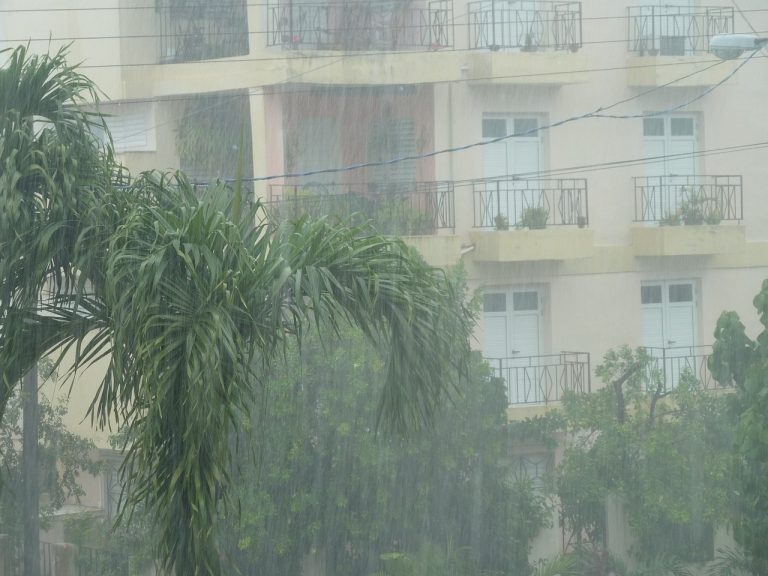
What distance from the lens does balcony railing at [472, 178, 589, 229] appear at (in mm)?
9250

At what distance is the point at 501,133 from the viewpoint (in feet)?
30.9

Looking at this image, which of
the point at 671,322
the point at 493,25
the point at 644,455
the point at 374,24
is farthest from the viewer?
the point at 671,322

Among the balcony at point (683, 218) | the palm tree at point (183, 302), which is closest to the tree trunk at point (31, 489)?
the palm tree at point (183, 302)

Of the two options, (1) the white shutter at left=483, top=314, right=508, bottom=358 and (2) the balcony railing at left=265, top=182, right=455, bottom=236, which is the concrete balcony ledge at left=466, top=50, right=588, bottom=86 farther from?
(1) the white shutter at left=483, top=314, right=508, bottom=358

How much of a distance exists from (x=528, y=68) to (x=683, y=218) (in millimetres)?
1940

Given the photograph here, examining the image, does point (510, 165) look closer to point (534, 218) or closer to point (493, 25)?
point (534, 218)

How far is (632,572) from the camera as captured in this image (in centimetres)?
882

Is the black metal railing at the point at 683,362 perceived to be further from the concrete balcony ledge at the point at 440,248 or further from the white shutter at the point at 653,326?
the concrete balcony ledge at the point at 440,248

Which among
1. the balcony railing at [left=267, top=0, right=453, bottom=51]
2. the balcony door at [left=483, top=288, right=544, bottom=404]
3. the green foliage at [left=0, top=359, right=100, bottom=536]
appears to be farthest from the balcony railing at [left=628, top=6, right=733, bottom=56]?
the green foliage at [left=0, top=359, right=100, bottom=536]

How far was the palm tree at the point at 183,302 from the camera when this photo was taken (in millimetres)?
3760

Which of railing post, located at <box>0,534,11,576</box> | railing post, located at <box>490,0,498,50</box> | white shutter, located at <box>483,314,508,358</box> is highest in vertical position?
railing post, located at <box>490,0,498,50</box>

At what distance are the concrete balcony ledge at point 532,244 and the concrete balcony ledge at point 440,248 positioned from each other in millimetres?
316

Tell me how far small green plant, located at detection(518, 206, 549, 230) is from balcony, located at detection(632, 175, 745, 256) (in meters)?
1.00

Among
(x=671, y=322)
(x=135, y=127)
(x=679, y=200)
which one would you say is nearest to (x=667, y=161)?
(x=679, y=200)
